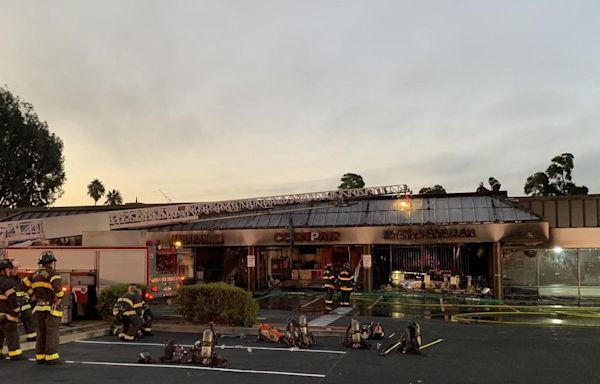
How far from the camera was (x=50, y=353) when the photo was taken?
28.5 ft

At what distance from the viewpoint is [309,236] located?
2542 centimetres

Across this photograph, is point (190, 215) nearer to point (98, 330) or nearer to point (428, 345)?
point (98, 330)

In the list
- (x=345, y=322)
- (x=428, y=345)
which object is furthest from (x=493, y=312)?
(x=428, y=345)

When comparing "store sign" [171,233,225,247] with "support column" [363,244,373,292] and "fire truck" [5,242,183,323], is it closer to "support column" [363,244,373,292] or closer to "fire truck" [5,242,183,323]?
"support column" [363,244,373,292]

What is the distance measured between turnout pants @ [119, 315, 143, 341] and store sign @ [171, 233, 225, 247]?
49.2 feet

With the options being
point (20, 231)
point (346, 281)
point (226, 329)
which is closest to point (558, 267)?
point (346, 281)

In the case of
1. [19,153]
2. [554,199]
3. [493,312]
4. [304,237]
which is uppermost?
[19,153]

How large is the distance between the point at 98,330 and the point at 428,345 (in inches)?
280

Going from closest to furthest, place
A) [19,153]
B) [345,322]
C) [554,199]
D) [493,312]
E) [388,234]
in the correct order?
[345,322] < [493,312] < [388,234] < [554,199] < [19,153]

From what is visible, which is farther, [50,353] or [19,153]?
[19,153]

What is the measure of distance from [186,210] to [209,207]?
1251 millimetres

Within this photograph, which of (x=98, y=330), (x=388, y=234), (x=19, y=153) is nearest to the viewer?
(x=98, y=330)

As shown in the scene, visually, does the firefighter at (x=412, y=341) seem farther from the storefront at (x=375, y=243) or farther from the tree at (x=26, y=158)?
the tree at (x=26, y=158)

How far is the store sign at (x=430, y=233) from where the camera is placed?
23453 mm
